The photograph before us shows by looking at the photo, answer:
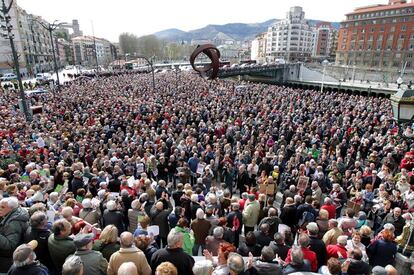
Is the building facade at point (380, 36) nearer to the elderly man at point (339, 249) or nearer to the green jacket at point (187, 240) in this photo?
the elderly man at point (339, 249)

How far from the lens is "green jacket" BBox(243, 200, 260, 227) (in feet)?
19.3

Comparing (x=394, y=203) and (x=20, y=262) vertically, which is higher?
(x=20, y=262)

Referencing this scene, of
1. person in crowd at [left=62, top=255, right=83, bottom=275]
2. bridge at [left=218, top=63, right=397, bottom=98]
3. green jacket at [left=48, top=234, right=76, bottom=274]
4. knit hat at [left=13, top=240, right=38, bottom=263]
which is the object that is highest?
knit hat at [left=13, top=240, right=38, bottom=263]

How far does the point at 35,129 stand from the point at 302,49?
117 metres

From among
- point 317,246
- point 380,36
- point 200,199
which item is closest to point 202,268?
point 317,246

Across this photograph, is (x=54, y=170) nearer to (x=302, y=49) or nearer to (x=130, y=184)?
(x=130, y=184)

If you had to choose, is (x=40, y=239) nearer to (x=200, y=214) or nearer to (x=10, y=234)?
(x=10, y=234)

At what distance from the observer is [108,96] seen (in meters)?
22.3

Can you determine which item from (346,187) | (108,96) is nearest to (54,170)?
(346,187)

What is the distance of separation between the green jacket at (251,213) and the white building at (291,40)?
11240 centimetres

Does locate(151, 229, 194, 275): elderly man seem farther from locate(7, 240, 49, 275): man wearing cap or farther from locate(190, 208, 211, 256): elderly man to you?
locate(190, 208, 211, 256): elderly man

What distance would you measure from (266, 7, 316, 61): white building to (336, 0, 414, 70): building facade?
37.5m

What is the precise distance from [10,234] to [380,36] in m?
79.3

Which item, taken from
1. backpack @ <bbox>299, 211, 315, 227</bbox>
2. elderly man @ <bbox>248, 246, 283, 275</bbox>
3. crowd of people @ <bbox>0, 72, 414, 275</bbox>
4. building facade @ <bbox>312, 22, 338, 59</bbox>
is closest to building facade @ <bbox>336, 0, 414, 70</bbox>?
building facade @ <bbox>312, 22, 338, 59</bbox>
